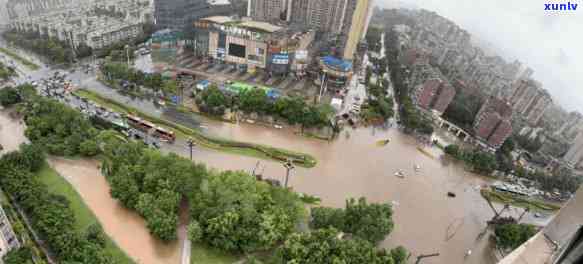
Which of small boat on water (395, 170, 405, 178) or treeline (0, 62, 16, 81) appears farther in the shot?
treeline (0, 62, 16, 81)

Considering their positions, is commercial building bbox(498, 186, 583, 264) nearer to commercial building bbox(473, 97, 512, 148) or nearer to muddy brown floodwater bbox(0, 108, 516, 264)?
muddy brown floodwater bbox(0, 108, 516, 264)

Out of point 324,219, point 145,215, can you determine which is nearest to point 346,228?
point 324,219

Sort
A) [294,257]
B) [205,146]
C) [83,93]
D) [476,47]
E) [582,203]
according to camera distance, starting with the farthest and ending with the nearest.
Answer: [476,47], [83,93], [205,146], [294,257], [582,203]

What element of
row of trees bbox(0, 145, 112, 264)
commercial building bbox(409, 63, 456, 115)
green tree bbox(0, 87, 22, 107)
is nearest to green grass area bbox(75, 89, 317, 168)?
row of trees bbox(0, 145, 112, 264)

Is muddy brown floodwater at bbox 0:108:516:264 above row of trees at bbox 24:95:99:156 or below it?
below

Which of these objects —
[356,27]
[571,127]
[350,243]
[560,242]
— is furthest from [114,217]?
[571,127]

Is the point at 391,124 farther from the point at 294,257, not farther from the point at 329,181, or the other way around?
the point at 294,257
